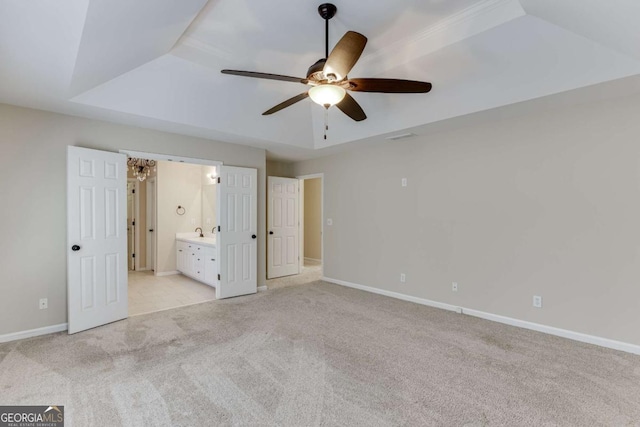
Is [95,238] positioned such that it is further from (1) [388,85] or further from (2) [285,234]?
(1) [388,85]

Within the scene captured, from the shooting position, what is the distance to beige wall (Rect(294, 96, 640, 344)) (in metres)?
2.94

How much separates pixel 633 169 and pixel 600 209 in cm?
45

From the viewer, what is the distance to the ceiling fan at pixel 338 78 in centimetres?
195

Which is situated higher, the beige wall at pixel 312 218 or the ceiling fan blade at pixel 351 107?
the ceiling fan blade at pixel 351 107

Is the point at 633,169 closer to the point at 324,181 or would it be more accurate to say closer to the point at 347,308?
the point at 347,308

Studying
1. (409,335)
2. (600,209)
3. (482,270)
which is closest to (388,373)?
(409,335)

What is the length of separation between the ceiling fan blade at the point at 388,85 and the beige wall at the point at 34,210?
3.23m

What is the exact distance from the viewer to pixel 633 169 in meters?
2.86

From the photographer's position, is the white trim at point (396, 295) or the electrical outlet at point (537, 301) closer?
the electrical outlet at point (537, 301)

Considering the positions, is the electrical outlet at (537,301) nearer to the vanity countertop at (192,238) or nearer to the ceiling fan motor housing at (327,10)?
the ceiling fan motor housing at (327,10)

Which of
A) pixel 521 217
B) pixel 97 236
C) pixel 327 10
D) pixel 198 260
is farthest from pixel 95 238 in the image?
pixel 521 217

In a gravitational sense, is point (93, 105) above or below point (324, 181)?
above

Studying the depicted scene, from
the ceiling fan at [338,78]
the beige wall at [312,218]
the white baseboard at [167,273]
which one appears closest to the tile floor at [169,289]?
the white baseboard at [167,273]

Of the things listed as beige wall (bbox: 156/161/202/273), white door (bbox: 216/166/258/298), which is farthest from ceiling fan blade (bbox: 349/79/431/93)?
beige wall (bbox: 156/161/202/273)
